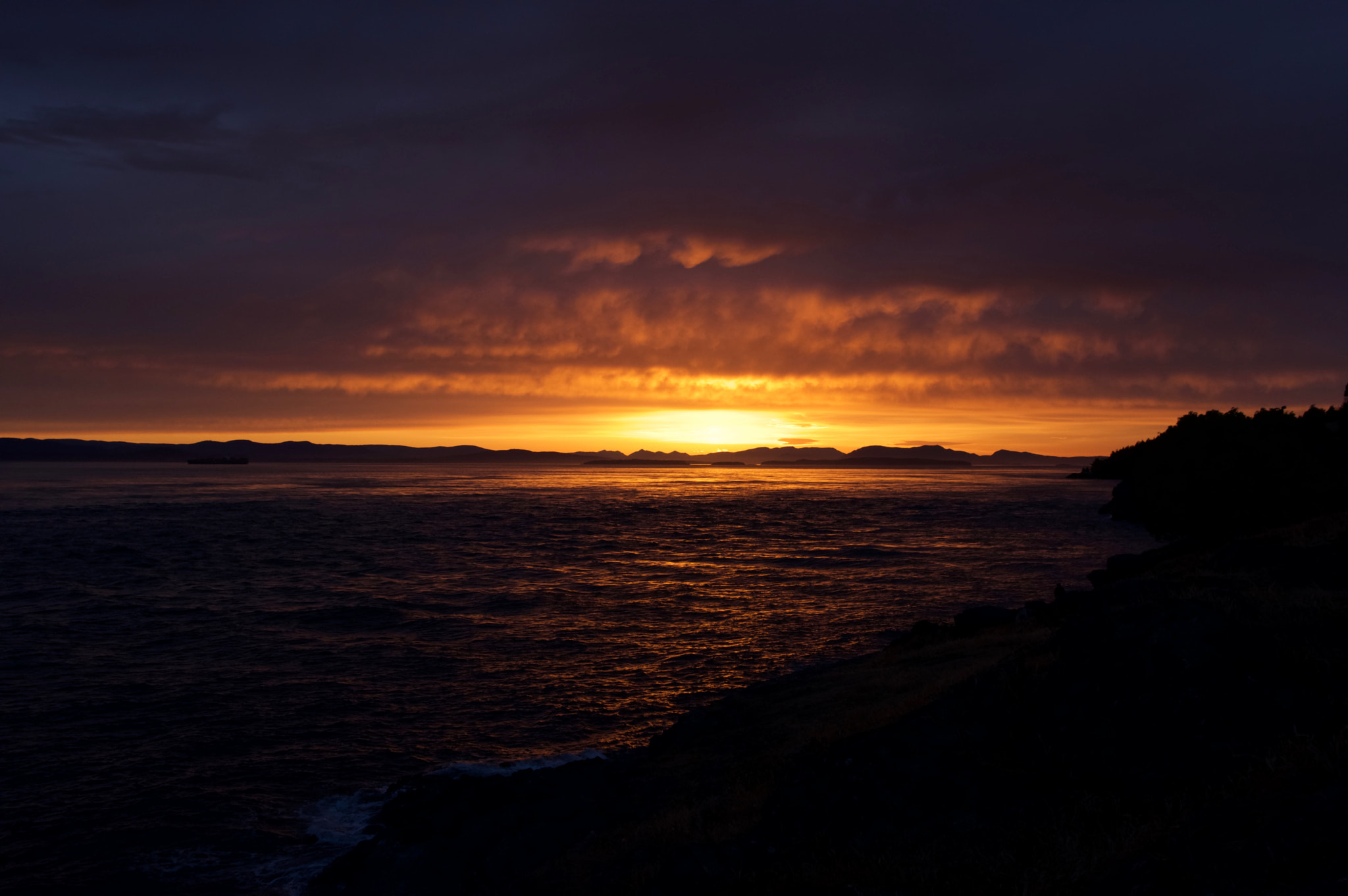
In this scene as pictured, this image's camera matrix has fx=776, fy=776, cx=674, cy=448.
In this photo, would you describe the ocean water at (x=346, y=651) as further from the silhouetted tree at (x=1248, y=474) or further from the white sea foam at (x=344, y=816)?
the silhouetted tree at (x=1248, y=474)

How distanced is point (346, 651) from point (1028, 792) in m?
24.4

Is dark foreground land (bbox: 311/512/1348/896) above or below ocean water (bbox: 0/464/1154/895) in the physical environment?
above

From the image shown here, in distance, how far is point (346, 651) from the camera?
27.8 metres

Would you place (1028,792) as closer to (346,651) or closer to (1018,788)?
(1018,788)

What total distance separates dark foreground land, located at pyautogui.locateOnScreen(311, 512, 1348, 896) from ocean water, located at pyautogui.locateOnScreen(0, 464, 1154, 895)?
354 centimetres

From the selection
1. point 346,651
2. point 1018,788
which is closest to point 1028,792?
point 1018,788

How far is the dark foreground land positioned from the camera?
7270mm

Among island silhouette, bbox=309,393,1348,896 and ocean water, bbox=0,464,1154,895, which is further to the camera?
ocean water, bbox=0,464,1154,895

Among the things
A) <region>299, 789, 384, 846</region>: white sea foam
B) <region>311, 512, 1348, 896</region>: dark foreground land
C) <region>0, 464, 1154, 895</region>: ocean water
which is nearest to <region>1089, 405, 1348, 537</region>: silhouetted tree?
<region>0, 464, 1154, 895</region>: ocean water

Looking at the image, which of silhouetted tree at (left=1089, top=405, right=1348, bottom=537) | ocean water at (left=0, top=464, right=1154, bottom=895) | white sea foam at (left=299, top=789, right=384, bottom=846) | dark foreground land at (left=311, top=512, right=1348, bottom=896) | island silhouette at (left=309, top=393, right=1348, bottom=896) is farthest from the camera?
silhouetted tree at (left=1089, top=405, right=1348, bottom=537)

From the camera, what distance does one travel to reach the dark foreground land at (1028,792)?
23.9ft

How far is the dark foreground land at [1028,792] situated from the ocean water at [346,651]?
354cm

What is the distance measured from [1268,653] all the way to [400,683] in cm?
2166

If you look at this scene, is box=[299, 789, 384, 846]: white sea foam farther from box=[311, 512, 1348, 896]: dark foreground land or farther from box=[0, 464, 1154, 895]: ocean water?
box=[311, 512, 1348, 896]: dark foreground land
